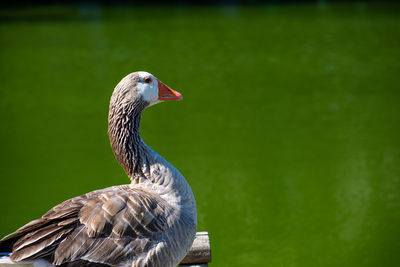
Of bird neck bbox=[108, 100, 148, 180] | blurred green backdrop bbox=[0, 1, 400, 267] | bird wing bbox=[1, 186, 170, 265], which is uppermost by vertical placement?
bird neck bbox=[108, 100, 148, 180]

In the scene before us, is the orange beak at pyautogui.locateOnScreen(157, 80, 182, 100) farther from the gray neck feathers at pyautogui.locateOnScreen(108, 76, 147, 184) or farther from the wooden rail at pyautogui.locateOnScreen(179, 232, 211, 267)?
the wooden rail at pyautogui.locateOnScreen(179, 232, 211, 267)

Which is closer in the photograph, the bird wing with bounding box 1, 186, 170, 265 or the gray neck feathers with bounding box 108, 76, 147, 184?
the bird wing with bounding box 1, 186, 170, 265

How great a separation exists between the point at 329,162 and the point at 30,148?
271cm

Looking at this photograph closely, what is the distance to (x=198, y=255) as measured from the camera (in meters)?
2.63

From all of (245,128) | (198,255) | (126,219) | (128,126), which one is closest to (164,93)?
(128,126)

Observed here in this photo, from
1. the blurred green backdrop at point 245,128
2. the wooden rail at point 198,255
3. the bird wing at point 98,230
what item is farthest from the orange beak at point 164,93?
the blurred green backdrop at point 245,128

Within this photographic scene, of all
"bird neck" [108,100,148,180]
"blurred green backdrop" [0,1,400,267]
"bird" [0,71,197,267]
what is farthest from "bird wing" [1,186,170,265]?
"blurred green backdrop" [0,1,400,267]

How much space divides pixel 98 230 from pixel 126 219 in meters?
0.12

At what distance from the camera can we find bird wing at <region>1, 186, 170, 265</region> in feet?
6.24

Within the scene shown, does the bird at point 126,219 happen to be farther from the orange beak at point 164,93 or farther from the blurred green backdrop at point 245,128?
the blurred green backdrop at point 245,128

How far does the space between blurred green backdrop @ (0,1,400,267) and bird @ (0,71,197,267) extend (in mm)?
1038

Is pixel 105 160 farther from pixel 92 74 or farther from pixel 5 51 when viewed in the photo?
pixel 5 51

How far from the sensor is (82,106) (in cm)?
587

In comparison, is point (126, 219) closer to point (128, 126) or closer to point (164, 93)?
point (128, 126)
